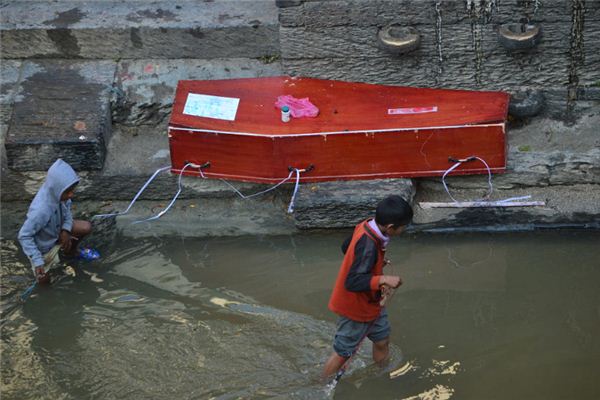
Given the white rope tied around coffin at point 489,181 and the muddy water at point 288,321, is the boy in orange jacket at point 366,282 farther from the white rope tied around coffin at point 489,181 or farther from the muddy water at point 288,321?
the white rope tied around coffin at point 489,181

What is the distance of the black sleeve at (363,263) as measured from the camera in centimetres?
438

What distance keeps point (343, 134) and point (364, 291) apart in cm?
211

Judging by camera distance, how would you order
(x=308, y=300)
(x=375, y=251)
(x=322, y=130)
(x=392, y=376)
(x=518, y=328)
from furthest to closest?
(x=322, y=130) → (x=308, y=300) → (x=518, y=328) → (x=392, y=376) → (x=375, y=251)

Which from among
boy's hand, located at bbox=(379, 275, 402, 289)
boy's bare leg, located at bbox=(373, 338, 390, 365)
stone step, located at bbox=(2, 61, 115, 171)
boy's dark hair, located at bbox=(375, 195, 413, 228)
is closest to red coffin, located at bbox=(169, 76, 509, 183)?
stone step, located at bbox=(2, 61, 115, 171)

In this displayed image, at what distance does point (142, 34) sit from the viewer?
24.1 feet

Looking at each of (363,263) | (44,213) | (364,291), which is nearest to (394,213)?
(363,263)

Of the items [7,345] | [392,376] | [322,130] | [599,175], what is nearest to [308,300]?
[392,376]

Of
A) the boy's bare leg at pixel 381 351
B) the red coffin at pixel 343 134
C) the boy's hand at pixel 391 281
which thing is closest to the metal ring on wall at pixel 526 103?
the red coffin at pixel 343 134

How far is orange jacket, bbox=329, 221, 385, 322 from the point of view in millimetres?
4391

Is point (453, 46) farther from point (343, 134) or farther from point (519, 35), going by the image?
point (343, 134)

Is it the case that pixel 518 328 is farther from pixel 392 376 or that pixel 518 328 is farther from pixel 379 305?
pixel 379 305

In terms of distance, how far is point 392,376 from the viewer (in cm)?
505

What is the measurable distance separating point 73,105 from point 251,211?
5.46ft

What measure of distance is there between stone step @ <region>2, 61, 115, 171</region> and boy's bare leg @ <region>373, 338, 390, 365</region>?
2796 mm
